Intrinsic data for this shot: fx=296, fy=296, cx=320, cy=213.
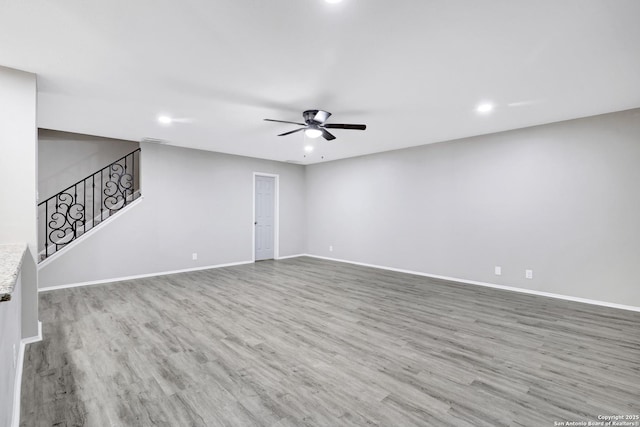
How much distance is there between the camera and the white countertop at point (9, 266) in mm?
1110

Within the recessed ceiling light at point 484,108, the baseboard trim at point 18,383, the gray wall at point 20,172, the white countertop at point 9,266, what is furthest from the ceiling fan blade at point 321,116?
the baseboard trim at point 18,383

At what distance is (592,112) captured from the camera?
157 inches

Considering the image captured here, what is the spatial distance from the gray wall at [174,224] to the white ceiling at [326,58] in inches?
72.9

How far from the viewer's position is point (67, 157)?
5863 millimetres

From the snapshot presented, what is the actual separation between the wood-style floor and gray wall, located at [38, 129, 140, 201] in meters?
2.54

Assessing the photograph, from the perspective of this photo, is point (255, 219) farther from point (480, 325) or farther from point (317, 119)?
point (480, 325)

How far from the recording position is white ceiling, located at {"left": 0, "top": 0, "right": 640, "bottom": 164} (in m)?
2.00

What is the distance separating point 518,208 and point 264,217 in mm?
5524

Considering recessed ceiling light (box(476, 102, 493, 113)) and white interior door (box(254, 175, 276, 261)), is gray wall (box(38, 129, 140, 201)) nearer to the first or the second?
white interior door (box(254, 175, 276, 261))

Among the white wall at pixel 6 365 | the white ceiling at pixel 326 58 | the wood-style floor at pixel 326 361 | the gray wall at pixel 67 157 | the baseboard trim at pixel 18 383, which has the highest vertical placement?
the white ceiling at pixel 326 58

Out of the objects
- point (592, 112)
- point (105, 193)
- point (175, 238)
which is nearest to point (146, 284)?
point (175, 238)

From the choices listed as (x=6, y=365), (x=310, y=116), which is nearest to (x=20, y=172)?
(x=6, y=365)

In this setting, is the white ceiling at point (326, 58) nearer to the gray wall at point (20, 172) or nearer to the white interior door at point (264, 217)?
the gray wall at point (20, 172)

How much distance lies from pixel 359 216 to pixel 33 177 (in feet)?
18.7
